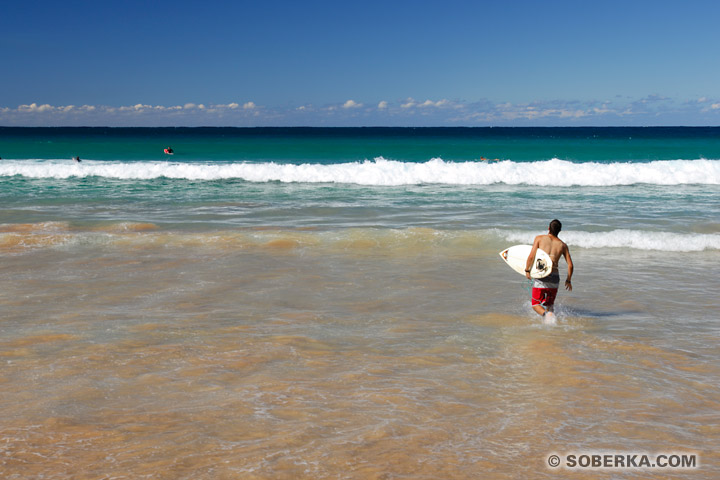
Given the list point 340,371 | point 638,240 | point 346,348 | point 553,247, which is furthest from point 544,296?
point 638,240

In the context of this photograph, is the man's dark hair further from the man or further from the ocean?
the ocean

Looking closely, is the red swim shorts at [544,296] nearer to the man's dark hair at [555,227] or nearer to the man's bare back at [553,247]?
the man's bare back at [553,247]

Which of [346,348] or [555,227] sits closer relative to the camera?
[346,348]

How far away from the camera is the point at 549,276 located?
25.8 feet

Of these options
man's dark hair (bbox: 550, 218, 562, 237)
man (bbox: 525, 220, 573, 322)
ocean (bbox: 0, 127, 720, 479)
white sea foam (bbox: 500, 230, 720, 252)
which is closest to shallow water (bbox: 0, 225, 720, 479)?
ocean (bbox: 0, 127, 720, 479)

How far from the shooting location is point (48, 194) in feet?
75.0

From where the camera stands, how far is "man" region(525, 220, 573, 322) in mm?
7855

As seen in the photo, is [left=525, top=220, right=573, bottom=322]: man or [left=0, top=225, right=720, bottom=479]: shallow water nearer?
[left=0, top=225, right=720, bottom=479]: shallow water

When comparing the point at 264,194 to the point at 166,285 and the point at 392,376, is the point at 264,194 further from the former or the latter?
the point at 392,376

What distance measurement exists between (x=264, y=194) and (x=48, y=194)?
790 centimetres

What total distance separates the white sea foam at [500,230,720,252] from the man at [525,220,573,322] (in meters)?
5.40

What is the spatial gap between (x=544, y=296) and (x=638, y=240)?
6234 millimetres

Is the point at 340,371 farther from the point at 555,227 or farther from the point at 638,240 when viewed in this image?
the point at 638,240

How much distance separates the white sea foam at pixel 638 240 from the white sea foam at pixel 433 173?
14192mm
